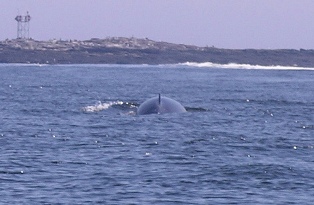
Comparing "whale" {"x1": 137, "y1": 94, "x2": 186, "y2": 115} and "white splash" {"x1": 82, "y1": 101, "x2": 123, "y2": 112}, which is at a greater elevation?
"whale" {"x1": 137, "y1": 94, "x2": 186, "y2": 115}

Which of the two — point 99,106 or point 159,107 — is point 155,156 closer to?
point 159,107

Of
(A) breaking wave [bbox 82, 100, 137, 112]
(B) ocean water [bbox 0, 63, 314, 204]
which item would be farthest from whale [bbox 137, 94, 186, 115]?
(A) breaking wave [bbox 82, 100, 137, 112]

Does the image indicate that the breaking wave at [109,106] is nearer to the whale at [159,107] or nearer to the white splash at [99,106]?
the white splash at [99,106]

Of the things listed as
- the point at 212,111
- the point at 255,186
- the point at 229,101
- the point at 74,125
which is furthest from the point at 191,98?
the point at 255,186

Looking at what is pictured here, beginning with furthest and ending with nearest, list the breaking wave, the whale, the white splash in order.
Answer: the breaking wave → the white splash → the whale

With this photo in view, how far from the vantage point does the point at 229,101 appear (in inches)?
2758

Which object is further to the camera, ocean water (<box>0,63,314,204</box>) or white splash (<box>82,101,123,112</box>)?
white splash (<box>82,101,123,112</box>)

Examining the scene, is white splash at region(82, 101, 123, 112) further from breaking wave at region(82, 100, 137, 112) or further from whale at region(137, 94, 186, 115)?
whale at region(137, 94, 186, 115)

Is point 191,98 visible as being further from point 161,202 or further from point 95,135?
point 161,202

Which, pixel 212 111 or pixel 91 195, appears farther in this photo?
pixel 212 111

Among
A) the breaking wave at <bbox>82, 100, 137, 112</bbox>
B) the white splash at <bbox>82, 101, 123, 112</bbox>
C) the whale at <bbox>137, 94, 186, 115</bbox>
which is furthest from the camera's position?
the breaking wave at <bbox>82, 100, 137, 112</bbox>

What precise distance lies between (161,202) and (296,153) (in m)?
11.1

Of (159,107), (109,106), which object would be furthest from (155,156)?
(109,106)

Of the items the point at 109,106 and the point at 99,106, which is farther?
the point at 109,106
